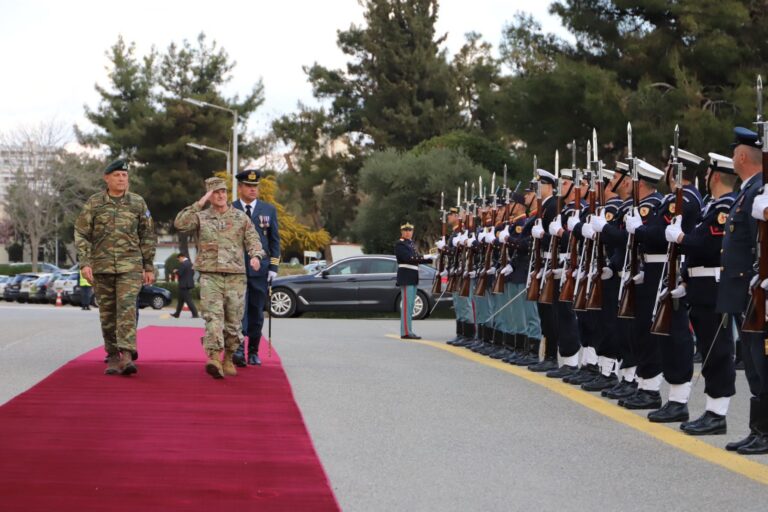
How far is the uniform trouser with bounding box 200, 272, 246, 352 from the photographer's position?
35.6 feet

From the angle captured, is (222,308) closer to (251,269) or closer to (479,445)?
(251,269)

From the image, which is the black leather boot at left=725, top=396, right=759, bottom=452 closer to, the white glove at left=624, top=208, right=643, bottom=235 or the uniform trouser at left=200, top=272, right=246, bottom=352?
the white glove at left=624, top=208, right=643, bottom=235

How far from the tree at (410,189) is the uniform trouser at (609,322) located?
40.8m

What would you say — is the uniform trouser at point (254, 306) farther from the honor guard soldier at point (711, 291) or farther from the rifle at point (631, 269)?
the honor guard soldier at point (711, 291)

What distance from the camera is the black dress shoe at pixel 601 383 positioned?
1116 cm

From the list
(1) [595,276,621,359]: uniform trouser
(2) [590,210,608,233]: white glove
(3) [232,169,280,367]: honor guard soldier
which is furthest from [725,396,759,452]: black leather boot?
(3) [232,169,280,367]: honor guard soldier

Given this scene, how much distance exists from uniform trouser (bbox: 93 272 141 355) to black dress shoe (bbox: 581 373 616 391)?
4.14 m

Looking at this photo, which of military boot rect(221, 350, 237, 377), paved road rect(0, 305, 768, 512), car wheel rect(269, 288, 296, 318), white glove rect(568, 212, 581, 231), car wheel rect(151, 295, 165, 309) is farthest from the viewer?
car wheel rect(151, 295, 165, 309)

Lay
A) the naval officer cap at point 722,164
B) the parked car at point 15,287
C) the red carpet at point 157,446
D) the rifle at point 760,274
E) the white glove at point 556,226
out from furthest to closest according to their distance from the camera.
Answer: the parked car at point 15,287, the white glove at point 556,226, the naval officer cap at point 722,164, the rifle at point 760,274, the red carpet at point 157,446

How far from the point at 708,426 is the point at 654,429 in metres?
0.43

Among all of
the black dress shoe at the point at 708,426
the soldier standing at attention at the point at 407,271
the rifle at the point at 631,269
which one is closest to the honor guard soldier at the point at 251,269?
the rifle at the point at 631,269

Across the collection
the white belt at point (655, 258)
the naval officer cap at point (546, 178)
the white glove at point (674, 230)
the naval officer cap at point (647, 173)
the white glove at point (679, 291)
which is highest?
the naval officer cap at point (546, 178)

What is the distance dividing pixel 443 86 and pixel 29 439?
60.1 meters

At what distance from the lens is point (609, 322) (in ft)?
36.0
